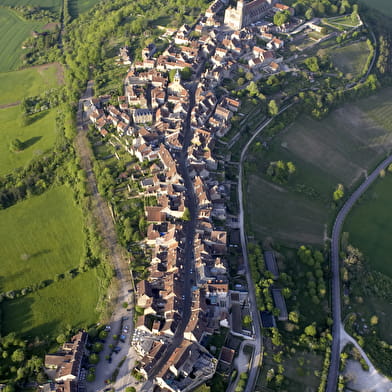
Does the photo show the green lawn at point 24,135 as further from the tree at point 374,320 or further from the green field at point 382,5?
the green field at point 382,5

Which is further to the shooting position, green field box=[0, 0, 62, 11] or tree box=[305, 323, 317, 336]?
A: green field box=[0, 0, 62, 11]

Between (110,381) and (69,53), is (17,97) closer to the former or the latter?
(69,53)

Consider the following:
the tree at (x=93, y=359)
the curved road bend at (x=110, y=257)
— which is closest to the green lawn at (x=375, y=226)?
the curved road bend at (x=110, y=257)

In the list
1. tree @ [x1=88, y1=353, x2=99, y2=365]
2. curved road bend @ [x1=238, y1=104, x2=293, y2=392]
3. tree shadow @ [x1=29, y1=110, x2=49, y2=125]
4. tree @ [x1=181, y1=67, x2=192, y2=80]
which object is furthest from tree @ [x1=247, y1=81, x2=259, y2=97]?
tree @ [x1=88, y1=353, x2=99, y2=365]

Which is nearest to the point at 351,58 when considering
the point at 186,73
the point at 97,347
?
the point at 186,73

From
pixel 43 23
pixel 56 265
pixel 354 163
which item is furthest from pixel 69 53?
pixel 354 163

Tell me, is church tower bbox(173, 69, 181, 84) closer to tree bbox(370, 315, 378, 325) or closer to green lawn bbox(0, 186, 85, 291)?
green lawn bbox(0, 186, 85, 291)
